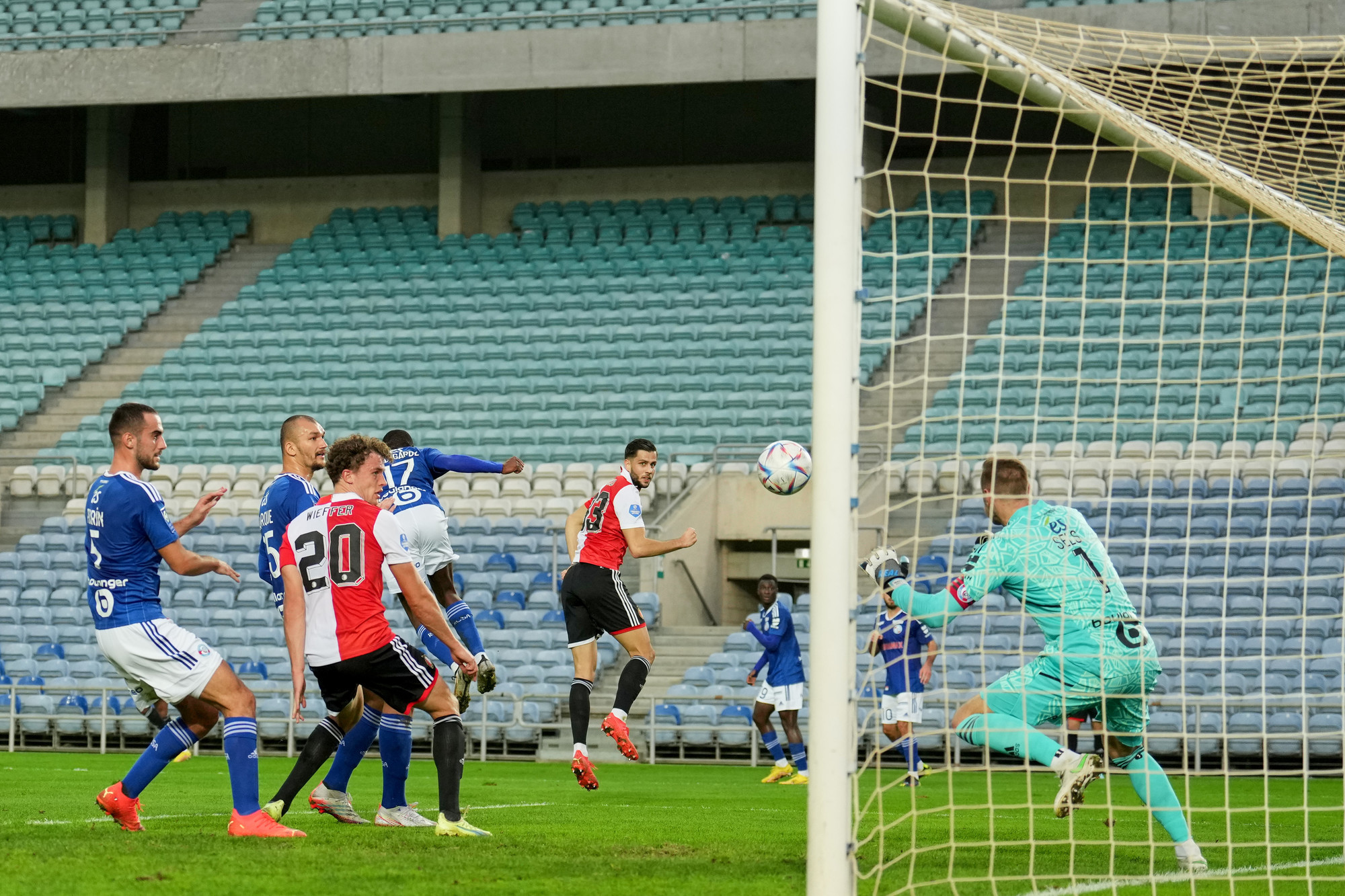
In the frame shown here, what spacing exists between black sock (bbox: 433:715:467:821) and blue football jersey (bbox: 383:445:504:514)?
3300 mm

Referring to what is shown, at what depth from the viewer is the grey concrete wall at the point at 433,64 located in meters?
22.2

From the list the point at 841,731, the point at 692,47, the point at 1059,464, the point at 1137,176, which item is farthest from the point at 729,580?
→ the point at 841,731

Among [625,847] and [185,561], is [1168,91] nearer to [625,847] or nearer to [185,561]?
[625,847]

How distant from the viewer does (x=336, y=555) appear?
7066mm

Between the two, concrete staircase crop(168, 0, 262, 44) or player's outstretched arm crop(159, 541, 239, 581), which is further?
concrete staircase crop(168, 0, 262, 44)

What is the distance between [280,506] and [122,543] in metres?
0.98

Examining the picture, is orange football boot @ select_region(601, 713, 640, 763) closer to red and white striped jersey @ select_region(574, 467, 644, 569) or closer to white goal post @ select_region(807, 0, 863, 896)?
red and white striped jersey @ select_region(574, 467, 644, 569)

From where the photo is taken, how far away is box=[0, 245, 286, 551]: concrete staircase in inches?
830

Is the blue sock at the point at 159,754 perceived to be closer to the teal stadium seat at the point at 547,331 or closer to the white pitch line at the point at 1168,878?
the white pitch line at the point at 1168,878

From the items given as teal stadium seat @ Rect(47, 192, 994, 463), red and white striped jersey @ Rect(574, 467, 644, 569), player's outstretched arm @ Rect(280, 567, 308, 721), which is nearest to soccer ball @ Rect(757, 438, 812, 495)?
red and white striped jersey @ Rect(574, 467, 644, 569)

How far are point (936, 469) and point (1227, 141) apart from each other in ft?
33.6

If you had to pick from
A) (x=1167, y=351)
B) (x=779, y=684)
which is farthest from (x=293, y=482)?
(x=1167, y=351)

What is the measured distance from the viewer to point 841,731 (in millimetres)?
5352

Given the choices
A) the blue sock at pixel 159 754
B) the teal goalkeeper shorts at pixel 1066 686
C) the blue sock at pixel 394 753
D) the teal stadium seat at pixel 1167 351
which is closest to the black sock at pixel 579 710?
the blue sock at pixel 394 753
